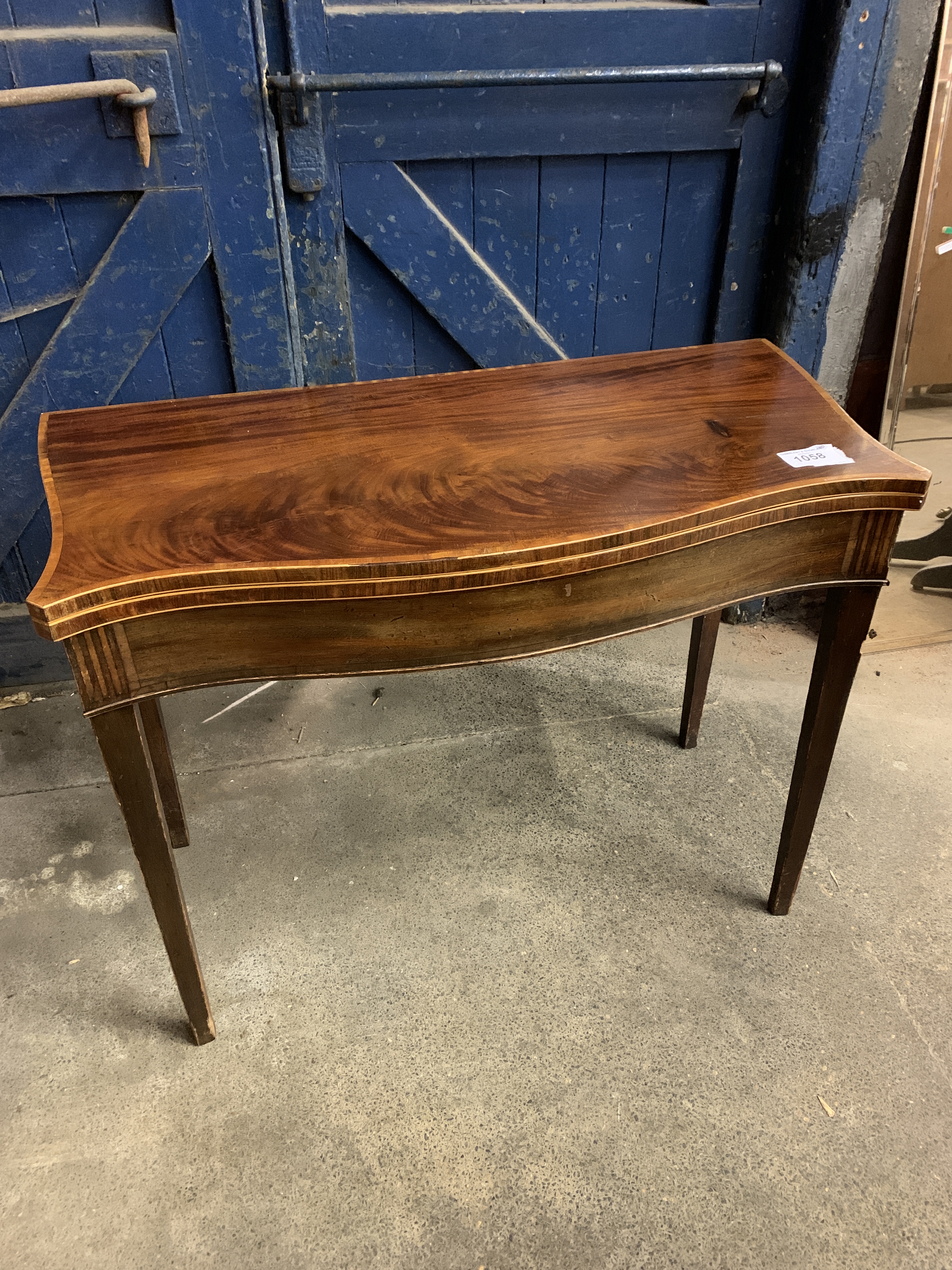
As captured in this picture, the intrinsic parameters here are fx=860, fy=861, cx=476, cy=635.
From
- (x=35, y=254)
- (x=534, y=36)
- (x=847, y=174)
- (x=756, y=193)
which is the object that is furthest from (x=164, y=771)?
(x=847, y=174)

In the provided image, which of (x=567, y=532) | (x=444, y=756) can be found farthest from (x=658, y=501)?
(x=444, y=756)

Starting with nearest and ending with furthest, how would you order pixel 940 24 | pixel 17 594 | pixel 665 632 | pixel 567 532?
pixel 567 532 < pixel 940 24 < pixel 17 594 < pixel 665 632

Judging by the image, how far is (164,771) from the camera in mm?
1637

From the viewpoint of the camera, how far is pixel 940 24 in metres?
1.83

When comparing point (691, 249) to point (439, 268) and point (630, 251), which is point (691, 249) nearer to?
point (630, 251)

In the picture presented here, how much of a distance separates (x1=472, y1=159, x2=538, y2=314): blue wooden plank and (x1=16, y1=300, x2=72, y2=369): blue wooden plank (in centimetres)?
90

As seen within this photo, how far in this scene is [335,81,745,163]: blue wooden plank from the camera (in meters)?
1.72

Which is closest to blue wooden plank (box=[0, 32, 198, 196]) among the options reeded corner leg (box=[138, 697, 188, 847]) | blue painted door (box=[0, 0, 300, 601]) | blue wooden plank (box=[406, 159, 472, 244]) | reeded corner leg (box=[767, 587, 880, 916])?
blue painted door (box=[0, 0, 300, 601])

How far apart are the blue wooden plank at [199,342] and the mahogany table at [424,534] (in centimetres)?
52

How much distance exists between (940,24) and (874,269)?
0.48m

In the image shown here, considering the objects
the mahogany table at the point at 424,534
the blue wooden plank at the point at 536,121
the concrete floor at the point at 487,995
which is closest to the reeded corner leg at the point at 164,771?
→ the concrete floor at the point at 487,995

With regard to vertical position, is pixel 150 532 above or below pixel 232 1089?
above

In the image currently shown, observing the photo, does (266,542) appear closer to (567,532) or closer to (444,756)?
(567,532)

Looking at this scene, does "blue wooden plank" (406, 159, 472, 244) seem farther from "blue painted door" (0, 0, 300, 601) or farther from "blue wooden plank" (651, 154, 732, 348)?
"blue wooden plank" (651, 154, 732, 348)
